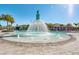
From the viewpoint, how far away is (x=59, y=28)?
2.77m

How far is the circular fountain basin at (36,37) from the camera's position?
2.71 m

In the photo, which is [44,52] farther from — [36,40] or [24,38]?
[24,38]

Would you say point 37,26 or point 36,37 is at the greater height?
point 37,26

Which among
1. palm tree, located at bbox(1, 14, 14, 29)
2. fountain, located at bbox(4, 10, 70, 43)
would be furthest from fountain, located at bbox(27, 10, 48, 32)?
palm tree, located at bbox(1, 14, 14, 29)

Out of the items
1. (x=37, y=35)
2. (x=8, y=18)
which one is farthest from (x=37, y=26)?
(x=8, y=18)

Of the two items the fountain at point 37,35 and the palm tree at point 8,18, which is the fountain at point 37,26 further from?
the palm tree at point 8,18

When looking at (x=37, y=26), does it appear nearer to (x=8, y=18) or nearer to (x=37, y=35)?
(x=37, y=35)

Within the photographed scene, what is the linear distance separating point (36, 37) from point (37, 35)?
0.04 m

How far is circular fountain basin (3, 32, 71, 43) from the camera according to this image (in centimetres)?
271

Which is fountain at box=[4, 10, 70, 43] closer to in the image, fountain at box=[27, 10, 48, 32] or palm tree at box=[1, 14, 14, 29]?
fountain at box=[27, 10, 48, 32]

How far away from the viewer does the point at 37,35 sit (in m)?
2.75

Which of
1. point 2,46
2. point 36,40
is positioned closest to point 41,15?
point 36,40
